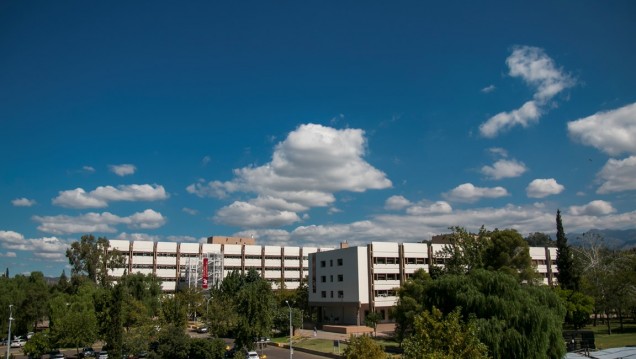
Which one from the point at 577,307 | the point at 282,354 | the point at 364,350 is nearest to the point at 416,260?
the point at 577,307

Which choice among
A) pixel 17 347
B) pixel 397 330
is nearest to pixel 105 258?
pixel 17 347

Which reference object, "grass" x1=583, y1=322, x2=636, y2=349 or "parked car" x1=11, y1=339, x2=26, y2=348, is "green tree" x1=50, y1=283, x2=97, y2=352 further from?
"grass" x1=583, y1=322, x2=636, y2=349

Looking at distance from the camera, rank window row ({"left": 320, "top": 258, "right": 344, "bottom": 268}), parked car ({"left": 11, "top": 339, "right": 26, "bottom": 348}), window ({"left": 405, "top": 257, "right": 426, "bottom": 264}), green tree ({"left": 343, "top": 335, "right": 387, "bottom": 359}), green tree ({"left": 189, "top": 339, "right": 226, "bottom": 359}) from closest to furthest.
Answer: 1. green tree ({"left": 343, "top": 335, "right": 387, "bottom": 359})
2. green tree ({"left": 189, "top": 339, "right": 226, "bottom": 359})
3. parked car ({"left": 11, "top": 339, "right": 26, "bottom": 348})
4. window ({"left": 405, "top": 257, "right": 426, "bottom": 264})
5. window row ({"left": 320, "top": 258, "right": 344, "bottom": 268})

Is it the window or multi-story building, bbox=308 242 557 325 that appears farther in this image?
the window

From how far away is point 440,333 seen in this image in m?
25.3

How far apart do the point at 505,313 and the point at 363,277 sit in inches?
1863

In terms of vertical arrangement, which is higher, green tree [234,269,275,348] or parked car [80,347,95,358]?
green tree [234,269,275,348]

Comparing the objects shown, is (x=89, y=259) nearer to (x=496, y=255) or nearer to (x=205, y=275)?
(x=205, y=275)

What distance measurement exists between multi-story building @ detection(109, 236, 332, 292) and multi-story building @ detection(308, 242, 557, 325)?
18.3m

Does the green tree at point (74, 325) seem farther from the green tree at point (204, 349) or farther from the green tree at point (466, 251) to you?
the green tree at point (466, 251)

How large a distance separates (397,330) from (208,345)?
80.9 ft

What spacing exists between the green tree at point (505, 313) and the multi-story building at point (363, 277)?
39.5m

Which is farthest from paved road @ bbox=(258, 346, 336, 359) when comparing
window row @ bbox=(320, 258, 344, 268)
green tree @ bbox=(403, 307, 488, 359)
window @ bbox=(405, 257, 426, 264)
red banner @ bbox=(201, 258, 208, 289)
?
red banner @ bbox=(201, 258, 208, 289)

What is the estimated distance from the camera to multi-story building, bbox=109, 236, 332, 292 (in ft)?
374
